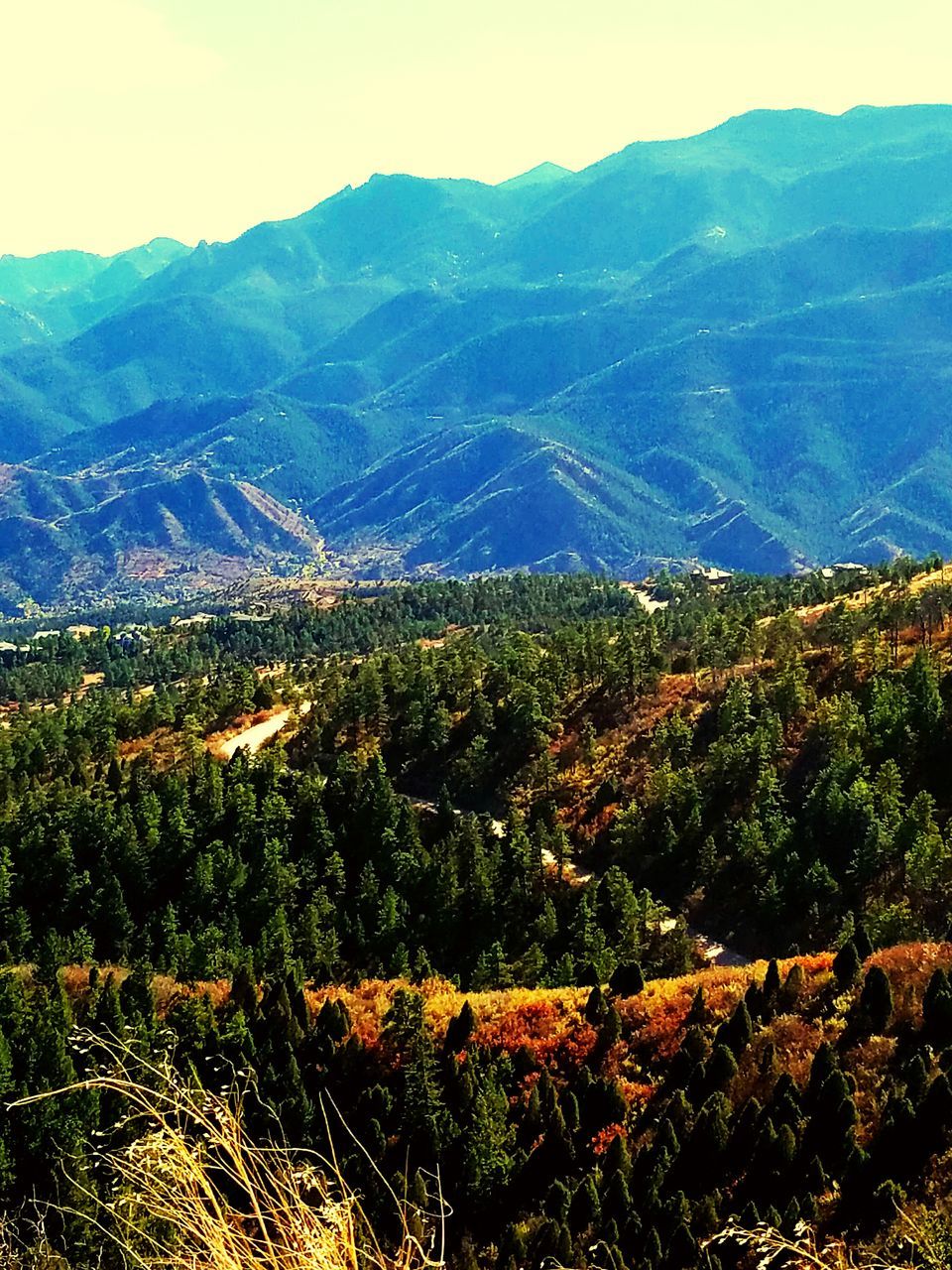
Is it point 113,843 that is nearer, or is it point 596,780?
point 113,843

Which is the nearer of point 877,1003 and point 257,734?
point 877,1003

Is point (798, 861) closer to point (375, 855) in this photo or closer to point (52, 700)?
point (375, 855)

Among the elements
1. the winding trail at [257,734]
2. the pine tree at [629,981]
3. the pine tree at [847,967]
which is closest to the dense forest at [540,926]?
the pine tree at [847,967]

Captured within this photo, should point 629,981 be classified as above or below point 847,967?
below

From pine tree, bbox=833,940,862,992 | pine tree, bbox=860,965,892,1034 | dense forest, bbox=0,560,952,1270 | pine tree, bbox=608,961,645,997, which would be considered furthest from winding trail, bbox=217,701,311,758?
pine tree, bbox=860,965,892,1034

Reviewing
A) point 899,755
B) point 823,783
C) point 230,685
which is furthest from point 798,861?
point 230,685

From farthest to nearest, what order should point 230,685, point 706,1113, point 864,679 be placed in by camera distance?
point 230,685 < point 864,679 < point 706,1113

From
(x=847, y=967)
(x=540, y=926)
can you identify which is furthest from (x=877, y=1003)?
(x=540, y=926)

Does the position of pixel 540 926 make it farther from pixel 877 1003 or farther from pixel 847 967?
pixel 877 1003
